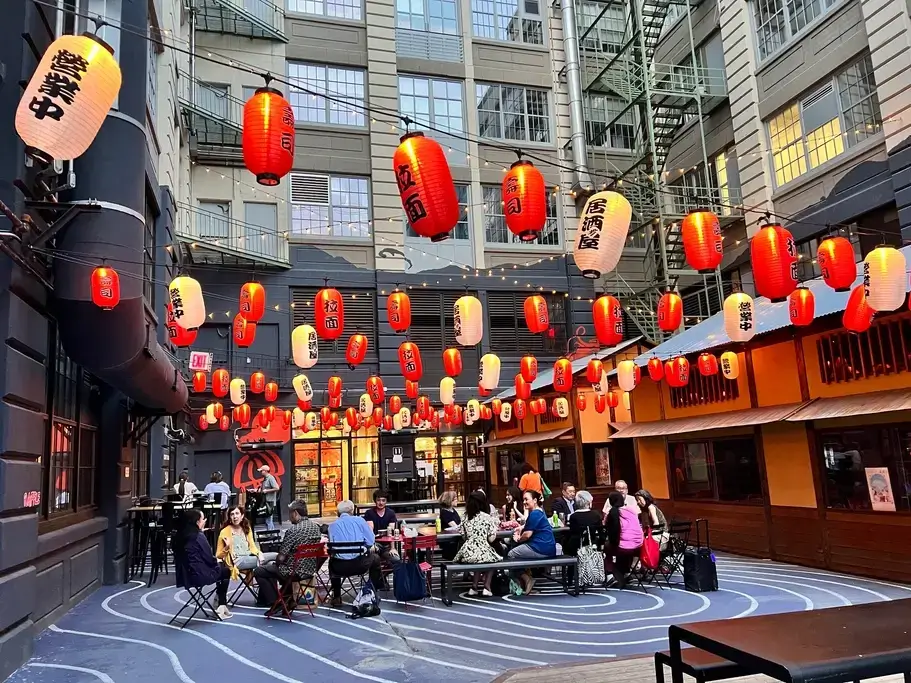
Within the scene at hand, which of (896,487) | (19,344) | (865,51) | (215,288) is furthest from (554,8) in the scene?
(19,344)

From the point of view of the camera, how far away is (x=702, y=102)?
2214cm

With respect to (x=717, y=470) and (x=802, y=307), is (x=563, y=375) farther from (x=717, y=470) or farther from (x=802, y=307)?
(x=802, y=307)

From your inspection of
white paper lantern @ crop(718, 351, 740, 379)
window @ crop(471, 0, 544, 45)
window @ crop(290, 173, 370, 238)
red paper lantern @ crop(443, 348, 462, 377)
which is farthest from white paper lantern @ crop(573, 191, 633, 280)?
window @ crop(471, 0, 544, 45)

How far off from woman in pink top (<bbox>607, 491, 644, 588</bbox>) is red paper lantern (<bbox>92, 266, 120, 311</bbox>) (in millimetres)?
7793

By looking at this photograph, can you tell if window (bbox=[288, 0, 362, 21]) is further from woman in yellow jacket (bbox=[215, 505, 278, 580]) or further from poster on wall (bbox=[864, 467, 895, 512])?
poster on wall (bbox=[864, 467, 895, 512])

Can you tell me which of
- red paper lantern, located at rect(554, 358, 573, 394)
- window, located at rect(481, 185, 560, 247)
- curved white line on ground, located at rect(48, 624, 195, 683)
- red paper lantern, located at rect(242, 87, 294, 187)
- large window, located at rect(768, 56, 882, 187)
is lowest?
curved white line on ground, located at rect(48, 624, 195, 683)

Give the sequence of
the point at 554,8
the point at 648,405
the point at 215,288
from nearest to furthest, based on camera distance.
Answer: the point at 648,405 < the point at 215,288 < the point at 554,8

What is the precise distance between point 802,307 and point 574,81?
66.4ft

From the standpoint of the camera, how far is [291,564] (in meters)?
→ 9.35

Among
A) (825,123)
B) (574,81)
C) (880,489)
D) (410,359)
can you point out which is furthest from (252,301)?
(574,81)

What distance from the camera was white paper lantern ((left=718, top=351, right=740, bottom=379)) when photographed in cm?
1362

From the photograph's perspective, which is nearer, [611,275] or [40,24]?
[40,24]

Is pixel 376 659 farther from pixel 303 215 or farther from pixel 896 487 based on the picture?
pixel 303 215

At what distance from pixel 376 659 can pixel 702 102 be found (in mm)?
20734
